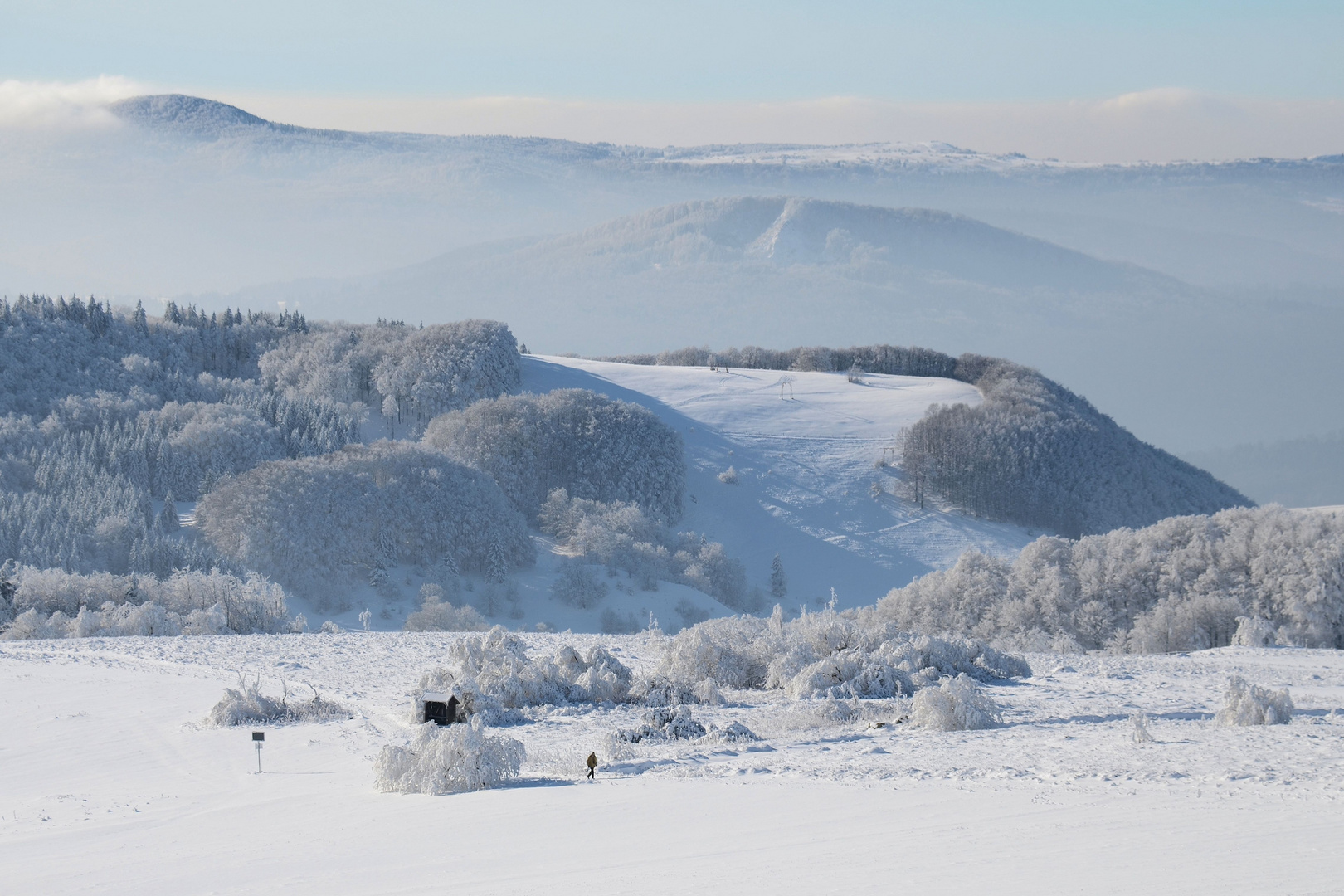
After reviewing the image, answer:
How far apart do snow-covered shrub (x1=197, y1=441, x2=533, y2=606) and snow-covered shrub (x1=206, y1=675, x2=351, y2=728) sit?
23770 millimetres

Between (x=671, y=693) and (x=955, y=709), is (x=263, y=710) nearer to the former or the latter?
(x=671, y=693)

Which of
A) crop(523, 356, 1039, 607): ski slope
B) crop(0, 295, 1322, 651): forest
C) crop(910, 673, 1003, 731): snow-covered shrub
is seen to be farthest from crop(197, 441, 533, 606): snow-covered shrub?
crop(910, 673, 1003, 731): snow-covered shrub

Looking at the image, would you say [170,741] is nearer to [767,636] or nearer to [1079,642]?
[767,636]

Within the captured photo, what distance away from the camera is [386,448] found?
2195 inches

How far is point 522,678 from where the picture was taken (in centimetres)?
2328

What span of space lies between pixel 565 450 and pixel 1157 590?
37704 millimetres

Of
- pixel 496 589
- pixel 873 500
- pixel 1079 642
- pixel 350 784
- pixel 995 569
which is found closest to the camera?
pixel 350 784

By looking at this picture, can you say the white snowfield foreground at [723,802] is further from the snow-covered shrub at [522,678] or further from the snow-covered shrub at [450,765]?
the snow-covered shrub at [522,678]

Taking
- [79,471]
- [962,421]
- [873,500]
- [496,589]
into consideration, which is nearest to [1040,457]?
[962,421]

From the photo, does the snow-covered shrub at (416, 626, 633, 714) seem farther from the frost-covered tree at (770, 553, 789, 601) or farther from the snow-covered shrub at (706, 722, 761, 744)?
the frost-covered tree at (770, 553, 789, 601)

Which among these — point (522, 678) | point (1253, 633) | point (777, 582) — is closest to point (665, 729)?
point (522, 678)

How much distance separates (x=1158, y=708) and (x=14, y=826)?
1637cm

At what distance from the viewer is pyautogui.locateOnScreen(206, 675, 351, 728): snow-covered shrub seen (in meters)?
21.6

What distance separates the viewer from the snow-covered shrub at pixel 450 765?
55.0ft
